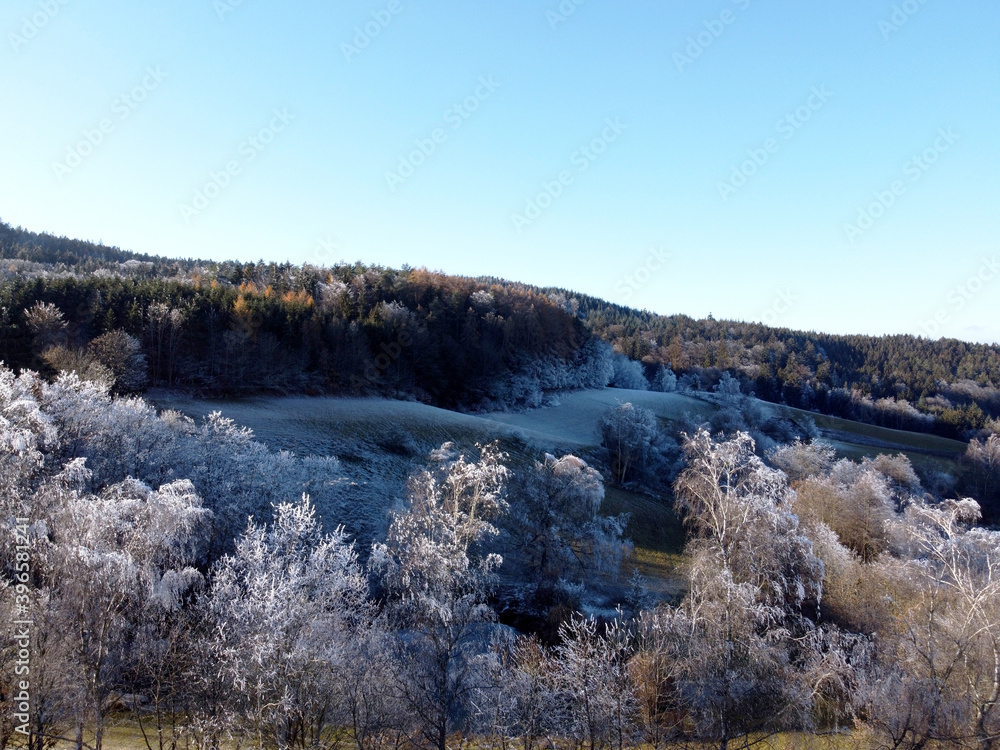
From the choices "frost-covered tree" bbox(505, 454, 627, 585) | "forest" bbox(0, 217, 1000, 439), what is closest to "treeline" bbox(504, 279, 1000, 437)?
"forest" bbox(0, 217, 1000, 439)

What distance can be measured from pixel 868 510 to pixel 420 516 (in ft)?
72.3

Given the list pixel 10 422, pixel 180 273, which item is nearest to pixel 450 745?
pixel 10 422

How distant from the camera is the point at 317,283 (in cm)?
5856

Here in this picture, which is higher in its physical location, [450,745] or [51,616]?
[51,616]

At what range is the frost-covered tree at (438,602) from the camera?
13.7 meters

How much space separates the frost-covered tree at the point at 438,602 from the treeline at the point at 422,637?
9cm

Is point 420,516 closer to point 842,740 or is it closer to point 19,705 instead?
point 19,705

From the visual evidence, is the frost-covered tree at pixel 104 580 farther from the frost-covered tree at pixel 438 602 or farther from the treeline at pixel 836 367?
the treeline at pixel 836 367

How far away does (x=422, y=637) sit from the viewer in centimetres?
1528

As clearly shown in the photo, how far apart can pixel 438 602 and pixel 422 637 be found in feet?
5.18

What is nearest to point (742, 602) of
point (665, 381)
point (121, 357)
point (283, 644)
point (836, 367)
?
point (283, 644)

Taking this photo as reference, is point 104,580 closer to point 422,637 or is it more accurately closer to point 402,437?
point 422,637

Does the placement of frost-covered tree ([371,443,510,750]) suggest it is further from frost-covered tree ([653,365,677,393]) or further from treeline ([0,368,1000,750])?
frost-covered tree ([653,365,677,393])

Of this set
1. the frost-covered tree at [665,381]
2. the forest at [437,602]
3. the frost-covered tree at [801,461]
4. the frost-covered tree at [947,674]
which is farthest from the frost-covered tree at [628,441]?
the frost-covered tree at [665,381]
